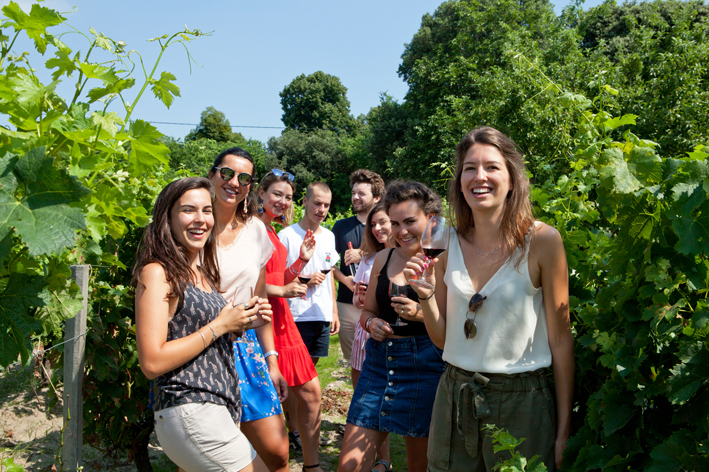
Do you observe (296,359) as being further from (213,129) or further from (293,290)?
(213,129)

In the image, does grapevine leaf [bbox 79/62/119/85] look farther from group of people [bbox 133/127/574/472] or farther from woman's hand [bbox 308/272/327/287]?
woman's hand [bbox 308/272/327/287]

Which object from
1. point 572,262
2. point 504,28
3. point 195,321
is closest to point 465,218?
point 572,262

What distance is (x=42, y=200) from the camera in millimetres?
1143

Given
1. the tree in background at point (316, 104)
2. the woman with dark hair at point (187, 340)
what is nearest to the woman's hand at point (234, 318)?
the woman with dark hair at point (187, 340)

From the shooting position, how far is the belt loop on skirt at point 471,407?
2.02 meters

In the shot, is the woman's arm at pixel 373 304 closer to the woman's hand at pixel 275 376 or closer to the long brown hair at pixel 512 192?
the woman's hand at pixel 275 376

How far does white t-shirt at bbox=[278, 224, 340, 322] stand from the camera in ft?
15.0

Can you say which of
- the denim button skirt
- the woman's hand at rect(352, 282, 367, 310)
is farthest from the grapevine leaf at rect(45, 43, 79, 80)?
the woman's hand at rect(352, 282, 367, 310)

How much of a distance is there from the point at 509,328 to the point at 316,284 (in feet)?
8.65

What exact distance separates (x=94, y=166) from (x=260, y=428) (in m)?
1.87

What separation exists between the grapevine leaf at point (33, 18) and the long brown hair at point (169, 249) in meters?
1.13

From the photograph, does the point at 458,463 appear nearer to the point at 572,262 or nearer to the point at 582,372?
the point at 582,372

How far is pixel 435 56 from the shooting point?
31.5 meters

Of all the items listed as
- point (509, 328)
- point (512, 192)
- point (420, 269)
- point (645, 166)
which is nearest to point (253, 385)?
point (420, 269)
